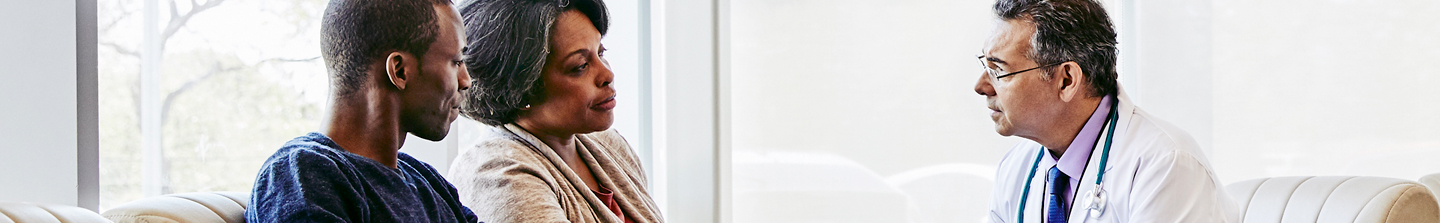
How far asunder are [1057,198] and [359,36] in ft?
4.70

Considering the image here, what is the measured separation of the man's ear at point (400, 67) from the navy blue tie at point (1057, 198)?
135 cm

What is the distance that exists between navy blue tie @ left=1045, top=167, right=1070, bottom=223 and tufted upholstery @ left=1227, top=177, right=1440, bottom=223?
2.08ft

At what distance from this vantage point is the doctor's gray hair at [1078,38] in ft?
6.00

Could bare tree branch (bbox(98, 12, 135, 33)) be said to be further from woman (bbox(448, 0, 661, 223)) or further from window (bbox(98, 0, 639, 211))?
woman (bbox(448, 0, 661, 223))

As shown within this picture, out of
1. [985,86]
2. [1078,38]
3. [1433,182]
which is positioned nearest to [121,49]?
[985,86]

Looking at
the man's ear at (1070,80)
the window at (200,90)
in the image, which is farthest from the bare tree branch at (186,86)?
the man's ear at (1070,80)

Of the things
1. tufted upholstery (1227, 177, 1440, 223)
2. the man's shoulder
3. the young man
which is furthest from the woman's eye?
tufted upholstery (1227, 177, 1440, 223)

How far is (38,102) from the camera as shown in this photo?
4.82ft

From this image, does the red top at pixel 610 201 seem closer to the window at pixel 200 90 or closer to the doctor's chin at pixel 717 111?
the doctor's chin at pixel 717 111

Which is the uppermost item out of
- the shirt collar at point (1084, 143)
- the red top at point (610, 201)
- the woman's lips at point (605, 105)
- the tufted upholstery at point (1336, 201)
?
the woman's lips at point (605, 105)

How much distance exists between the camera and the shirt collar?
6.10 ft

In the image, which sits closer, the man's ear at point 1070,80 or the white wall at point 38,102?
the white wall at point 38,102

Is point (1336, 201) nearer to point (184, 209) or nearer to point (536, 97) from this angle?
point (536, 97)

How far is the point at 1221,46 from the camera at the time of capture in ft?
11.3
